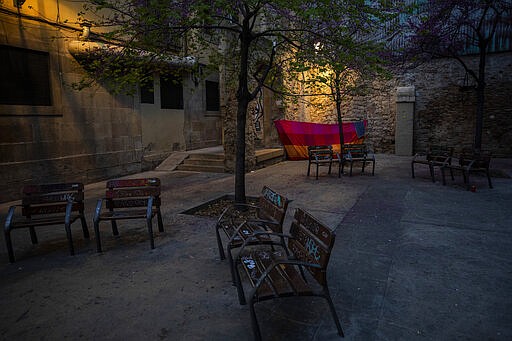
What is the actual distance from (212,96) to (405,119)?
846 centimetres

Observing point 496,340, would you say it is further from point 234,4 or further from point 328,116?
point 328,116

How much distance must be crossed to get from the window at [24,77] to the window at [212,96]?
7.02 metres

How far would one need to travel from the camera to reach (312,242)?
10.1 ft

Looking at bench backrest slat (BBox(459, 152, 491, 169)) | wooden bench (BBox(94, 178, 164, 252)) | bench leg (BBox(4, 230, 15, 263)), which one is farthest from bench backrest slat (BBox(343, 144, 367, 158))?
bench leg (BBox(4, 230, 15, 263))

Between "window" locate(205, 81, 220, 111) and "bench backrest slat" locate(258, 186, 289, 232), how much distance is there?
11.2m

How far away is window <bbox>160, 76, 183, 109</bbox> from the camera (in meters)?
12.7

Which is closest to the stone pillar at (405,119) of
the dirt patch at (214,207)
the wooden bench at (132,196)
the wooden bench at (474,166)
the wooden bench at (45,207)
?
the wooden bench at (474,166)

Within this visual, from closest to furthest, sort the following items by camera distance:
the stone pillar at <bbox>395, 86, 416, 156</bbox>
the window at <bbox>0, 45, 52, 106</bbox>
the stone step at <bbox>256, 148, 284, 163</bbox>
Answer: the window at <bbox>0, 45, 52, 106</bbox> < the stone step at <bbox>256, 148, 284, 163</bbox> < the stone pillar at <bbox>395, 86, 416, 156</bbox>

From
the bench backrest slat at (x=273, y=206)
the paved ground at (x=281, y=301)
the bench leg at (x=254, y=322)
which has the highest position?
the bench backrest slat at (x=273, y=206)

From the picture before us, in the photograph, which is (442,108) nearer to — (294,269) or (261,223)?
(261,223)

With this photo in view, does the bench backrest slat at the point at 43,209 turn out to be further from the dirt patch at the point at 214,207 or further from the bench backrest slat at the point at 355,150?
the bench backrest slat at the point at 355,150

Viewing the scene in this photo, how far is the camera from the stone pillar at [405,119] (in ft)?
50.5

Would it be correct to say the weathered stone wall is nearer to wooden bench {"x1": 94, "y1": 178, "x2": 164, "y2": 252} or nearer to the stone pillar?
the stone pillar

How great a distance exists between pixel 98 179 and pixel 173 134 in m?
3.70
